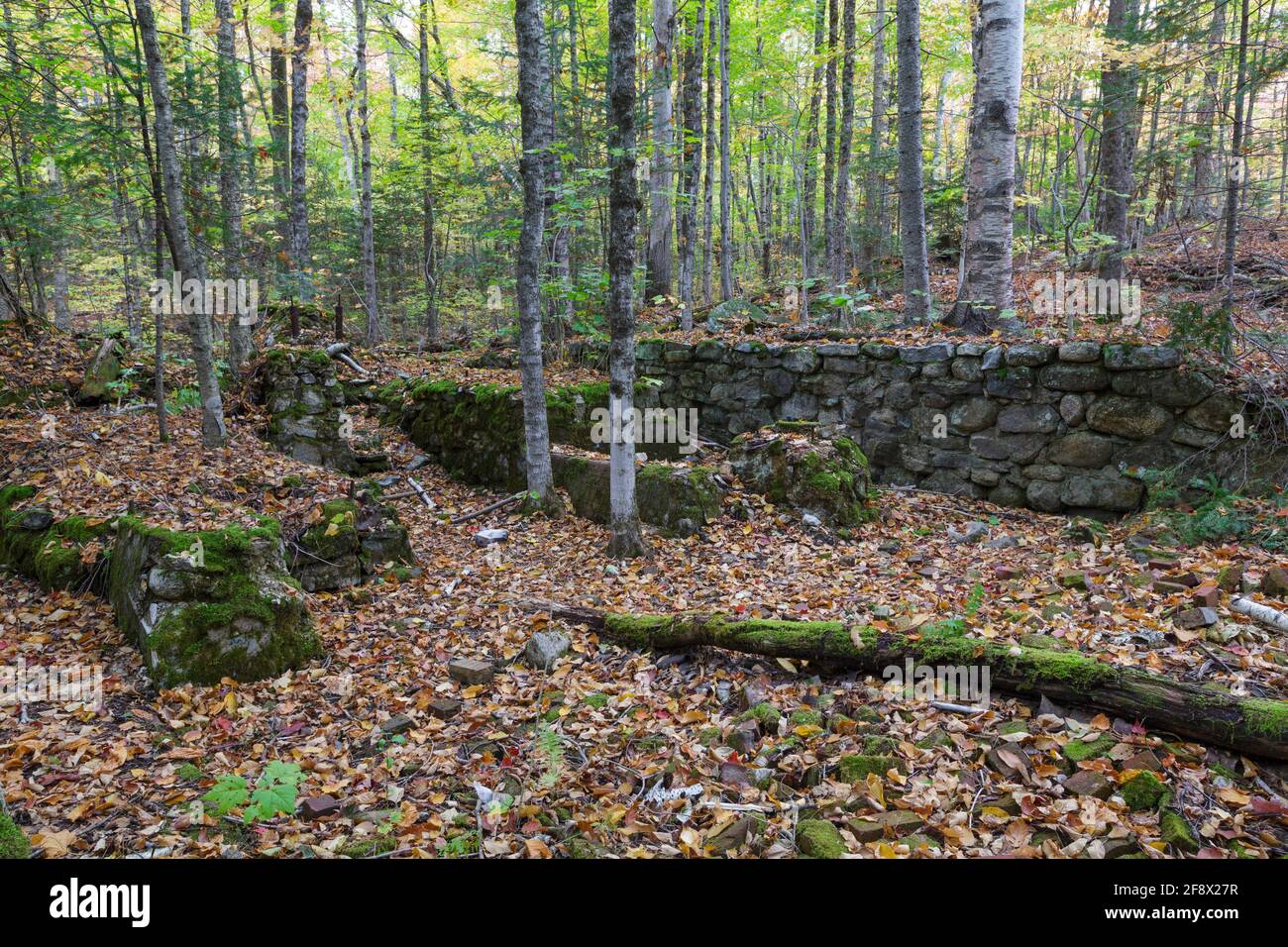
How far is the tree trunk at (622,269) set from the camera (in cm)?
557

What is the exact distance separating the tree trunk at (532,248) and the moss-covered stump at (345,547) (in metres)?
1.71

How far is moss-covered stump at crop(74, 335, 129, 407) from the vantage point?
7926 mm

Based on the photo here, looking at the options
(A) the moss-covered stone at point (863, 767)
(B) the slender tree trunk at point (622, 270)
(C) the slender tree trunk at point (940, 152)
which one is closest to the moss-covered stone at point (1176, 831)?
(A) the moss-covered stone at point (863, 767)

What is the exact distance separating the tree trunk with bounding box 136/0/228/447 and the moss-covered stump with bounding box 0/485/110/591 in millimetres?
1860

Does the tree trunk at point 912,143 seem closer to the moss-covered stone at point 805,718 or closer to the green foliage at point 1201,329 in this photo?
the green foliage at point 1201,329

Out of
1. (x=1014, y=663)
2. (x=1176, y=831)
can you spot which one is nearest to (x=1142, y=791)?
(x=1176, y=831)

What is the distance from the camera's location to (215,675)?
4078mm

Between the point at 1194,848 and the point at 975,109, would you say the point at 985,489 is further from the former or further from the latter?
the point at 1194,848

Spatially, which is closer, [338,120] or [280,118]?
[280,118]

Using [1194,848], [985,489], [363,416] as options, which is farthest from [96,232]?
[1194,848]

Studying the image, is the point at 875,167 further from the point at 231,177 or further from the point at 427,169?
the point at 231,177

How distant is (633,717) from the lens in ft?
12.7

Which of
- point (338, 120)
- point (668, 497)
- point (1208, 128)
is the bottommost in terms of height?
point (668, 497)

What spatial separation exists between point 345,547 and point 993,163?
774 cm
